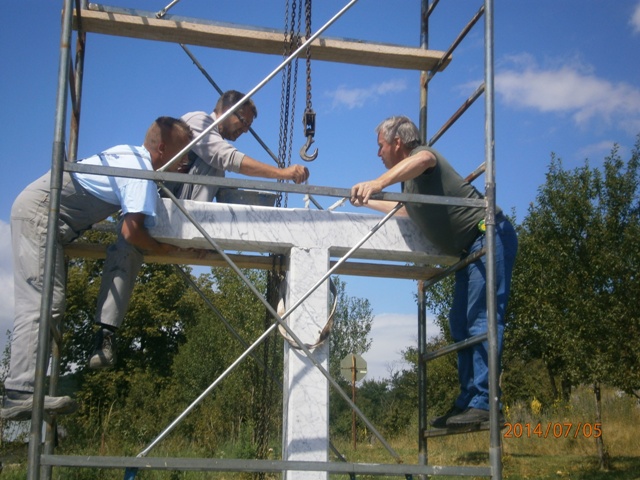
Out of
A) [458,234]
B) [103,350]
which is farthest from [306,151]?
[103,350]

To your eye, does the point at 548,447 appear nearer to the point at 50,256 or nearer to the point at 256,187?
the point at 256,187

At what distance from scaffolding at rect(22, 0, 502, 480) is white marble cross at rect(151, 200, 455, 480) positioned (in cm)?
19

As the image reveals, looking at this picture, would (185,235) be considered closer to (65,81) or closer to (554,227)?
(65,81)

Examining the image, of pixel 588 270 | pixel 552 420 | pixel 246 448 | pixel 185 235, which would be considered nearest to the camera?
pixel 185 235

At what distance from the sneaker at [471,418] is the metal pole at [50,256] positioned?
7.69 ft

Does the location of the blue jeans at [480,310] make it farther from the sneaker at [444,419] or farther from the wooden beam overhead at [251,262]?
the wooden beam overhead at [251,262]

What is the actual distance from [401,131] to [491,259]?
3.72 ft

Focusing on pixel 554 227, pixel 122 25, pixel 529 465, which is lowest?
pixel 529 465

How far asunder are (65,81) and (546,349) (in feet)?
61.2

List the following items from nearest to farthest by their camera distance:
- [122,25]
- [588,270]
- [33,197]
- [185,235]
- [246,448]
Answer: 1. [33,197]
2. [185,235]
3. [122,25]
4. [246,448]
5. [588,270]

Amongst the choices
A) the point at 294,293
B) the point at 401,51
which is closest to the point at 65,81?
the point at 294,293

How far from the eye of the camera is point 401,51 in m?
5.36

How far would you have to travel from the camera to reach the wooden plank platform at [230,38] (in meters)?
5.05
